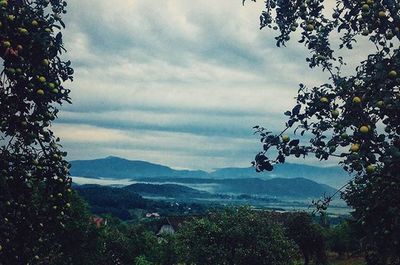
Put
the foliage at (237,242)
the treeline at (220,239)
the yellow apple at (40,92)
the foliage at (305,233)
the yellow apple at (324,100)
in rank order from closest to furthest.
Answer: the yellow apple at (40,92)
the yellow apple at (324,100)
the foliage at (237,242)
the treeline at (220,239)
the foliage at (305,233)

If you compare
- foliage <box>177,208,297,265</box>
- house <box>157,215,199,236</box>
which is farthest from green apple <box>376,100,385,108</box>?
house <box>157,215,199,236</box>

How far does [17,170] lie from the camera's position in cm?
715

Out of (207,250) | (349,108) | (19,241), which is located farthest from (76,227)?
(349,108)

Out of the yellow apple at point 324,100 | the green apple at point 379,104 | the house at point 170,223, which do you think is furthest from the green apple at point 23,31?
the house at point 170,223

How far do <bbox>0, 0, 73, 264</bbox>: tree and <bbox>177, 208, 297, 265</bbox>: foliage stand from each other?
2886 centimetres

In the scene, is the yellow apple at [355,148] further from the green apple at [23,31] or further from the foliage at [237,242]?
the foliage at [237,242]

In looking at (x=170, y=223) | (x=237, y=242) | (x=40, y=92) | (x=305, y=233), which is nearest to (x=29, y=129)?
(x=40, y=92)

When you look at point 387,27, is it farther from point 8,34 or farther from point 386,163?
point 8,34

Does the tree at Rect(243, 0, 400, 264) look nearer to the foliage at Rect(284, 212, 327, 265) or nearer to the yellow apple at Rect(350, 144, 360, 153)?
the yellow apple at Rect(350, 144, 360, 153)

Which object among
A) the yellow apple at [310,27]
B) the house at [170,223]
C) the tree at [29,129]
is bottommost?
the house at [170,223]

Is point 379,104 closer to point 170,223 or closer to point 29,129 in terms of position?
Result: point 29,129

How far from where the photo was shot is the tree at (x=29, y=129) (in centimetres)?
654

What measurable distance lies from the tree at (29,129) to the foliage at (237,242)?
28856mm

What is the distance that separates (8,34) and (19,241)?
3219 mm
